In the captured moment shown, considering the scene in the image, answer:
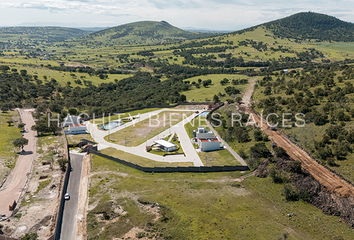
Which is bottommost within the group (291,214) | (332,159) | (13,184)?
(13,184)

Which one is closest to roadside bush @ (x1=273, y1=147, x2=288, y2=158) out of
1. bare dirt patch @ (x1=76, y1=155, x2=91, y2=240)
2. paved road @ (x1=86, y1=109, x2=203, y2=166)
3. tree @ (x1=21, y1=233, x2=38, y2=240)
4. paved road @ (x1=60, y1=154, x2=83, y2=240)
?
paved road @ (x1=86, y1=109, x2=203, y2=166)

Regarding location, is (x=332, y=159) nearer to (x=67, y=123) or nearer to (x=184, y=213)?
(x=184, y=213)

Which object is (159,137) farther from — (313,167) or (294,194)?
→ (294,194)

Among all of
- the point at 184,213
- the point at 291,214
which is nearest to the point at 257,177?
the point at 291,214

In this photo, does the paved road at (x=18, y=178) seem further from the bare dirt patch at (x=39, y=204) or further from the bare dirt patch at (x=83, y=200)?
the bare dirt patch at (x=83, y=200)

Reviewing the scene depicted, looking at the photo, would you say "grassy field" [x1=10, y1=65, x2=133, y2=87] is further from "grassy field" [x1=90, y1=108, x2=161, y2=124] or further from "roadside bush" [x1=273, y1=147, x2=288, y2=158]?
"roadside bush" [x1=273, y1=147, x2=288, y2=158]

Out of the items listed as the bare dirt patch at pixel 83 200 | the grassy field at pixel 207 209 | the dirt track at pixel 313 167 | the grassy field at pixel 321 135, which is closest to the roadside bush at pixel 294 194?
the grassy field at pixel 207 209

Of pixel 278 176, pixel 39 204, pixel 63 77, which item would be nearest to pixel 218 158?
pixel 278 176
